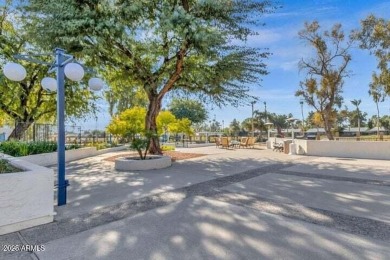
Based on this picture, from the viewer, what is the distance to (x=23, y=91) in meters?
14.5

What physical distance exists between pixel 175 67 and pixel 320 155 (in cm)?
846

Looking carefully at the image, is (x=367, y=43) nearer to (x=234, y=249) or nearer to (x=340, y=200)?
(x=340, y=200)

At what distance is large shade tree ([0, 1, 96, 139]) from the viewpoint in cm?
1371

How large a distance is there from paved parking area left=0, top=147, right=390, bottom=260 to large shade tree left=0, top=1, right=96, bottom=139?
10329 millimetres

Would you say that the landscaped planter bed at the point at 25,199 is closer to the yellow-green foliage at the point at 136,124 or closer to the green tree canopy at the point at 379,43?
the yellow-green foliage at the point at 136,124

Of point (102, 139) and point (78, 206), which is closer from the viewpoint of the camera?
point (78, 206)

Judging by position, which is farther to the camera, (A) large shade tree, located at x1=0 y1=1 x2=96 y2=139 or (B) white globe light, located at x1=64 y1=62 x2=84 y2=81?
(A) large shade tree, located at x1=0 y1=1 x2=96 y2=139

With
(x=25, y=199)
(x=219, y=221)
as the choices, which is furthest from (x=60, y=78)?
(x=219, y=221)

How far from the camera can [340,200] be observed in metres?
4.91

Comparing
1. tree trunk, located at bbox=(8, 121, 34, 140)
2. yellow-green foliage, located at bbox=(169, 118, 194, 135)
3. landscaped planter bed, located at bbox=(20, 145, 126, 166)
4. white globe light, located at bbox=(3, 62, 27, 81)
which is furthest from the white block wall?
tree trunk, located at bbox=(8, 121, 34, 140)

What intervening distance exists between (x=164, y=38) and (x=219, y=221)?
873 cm

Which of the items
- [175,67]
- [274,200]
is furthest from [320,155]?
[274,200]

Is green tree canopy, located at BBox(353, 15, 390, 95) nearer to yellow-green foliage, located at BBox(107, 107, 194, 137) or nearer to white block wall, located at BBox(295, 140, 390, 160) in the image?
white block wall, located at BBox(295, 140, 390, 160)

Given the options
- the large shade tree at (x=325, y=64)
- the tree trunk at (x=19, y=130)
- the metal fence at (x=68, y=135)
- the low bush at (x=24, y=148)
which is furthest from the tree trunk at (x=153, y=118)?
the large shade tree at (x=325, y=64)
